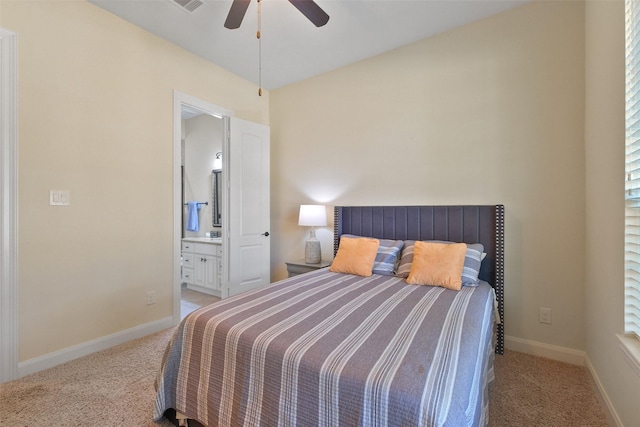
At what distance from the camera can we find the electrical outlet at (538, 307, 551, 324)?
2303 mm

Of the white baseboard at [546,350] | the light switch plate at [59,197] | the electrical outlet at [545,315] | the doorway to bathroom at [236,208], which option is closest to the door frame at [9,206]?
the light switch plate at [59,197]

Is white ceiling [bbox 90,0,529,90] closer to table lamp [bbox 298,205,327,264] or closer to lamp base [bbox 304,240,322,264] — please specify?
table lamp [bbox 298,205,327,264]

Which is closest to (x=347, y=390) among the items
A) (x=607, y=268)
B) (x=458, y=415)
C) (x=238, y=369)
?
(x=458, y=415)

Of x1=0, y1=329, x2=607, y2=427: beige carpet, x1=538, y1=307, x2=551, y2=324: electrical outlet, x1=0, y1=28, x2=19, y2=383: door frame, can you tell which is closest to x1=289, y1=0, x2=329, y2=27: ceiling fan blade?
x1=0, y1=28, x2=19, y2=383: door frame

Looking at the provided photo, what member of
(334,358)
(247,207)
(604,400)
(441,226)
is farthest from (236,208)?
(604,400)

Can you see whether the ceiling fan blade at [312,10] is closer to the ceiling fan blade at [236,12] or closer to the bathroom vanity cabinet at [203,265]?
the ceiling fan blade at [236,12]

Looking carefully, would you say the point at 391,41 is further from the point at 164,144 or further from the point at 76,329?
the point at 76,329

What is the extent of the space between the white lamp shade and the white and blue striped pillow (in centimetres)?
86

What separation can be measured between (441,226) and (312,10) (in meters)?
2.04

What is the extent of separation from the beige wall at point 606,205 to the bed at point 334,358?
23.6 inches

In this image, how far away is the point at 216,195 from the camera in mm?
4641

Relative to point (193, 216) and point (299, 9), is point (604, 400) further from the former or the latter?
point (193, 216)

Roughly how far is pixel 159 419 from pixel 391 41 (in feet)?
11.7

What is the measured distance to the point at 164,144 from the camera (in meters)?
2.91
